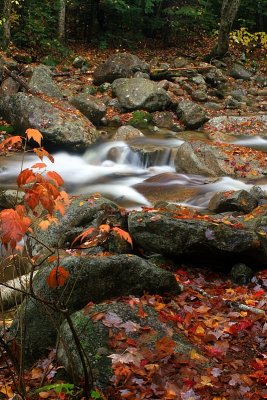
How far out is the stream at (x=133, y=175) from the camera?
32.5 ft

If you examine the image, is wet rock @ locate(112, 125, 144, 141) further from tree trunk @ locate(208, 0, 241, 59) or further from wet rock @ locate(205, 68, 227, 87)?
tree trunk @ locate(208, 0, 241, 59)

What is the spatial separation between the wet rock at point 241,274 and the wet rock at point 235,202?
2.63 meters

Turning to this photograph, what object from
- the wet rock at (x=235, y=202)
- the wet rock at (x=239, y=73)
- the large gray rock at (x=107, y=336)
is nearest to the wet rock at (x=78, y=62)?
the wet rock at (x=239, y=73)

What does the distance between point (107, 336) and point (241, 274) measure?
2533 mm

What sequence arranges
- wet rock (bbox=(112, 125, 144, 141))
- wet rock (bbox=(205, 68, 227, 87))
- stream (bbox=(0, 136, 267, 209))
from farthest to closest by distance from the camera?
wet rock (bbox=(205, 68, 227, 87)) → wet rock (bbox=(112, 125, 144, 141)) → stream (bbox=(0, 136, 267, 209))

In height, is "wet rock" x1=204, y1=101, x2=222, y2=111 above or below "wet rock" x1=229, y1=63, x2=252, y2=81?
below

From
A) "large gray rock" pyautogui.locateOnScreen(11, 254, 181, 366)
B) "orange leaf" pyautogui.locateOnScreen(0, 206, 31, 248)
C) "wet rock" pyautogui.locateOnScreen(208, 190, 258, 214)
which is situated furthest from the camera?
"wet rock" pyautogui.locateOnScreen(208, 190, 258, 214)

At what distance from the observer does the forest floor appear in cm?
330

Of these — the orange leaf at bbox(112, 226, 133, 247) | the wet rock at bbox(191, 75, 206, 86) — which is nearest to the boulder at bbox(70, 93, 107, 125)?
the wet rock at bbox(191, 75, 206, 86)

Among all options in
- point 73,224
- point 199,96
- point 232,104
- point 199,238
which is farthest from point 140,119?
point 199,238

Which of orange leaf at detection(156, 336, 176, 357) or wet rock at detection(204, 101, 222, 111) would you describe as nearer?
orange leaf at detection(156, 336, 176, 357)

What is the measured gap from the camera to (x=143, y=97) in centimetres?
1556

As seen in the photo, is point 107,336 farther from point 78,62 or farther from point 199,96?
point 78,62

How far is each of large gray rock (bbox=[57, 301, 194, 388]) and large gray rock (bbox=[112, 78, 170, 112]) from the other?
40.1 feet
